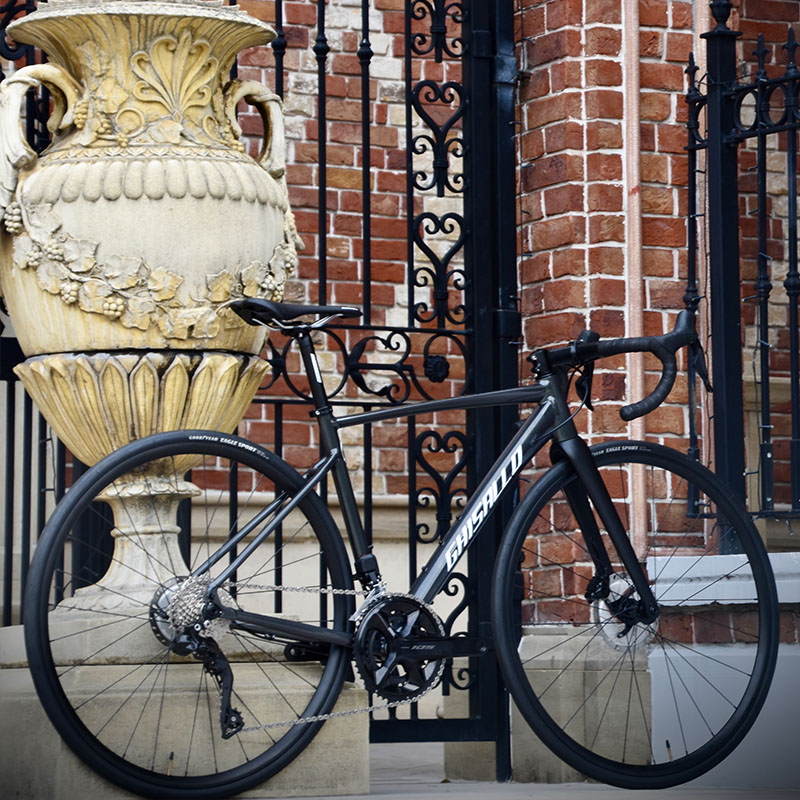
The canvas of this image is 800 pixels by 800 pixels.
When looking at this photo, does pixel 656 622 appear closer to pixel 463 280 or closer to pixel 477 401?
pixel 477 401

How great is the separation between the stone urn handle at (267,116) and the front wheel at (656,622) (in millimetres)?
1010

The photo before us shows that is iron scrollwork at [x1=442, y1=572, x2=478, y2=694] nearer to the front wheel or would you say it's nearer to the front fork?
the front wheel

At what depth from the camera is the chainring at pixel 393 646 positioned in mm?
3510

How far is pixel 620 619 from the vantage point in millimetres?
3734

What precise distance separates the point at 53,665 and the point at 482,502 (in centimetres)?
104

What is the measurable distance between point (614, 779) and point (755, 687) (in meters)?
0.46

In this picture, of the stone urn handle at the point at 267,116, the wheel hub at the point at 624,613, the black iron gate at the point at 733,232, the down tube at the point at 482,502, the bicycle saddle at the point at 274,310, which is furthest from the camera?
the black iron gate at the point at 733,232

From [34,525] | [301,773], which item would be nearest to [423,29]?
[34,525]

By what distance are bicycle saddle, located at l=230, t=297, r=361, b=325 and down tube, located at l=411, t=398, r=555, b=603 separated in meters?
0.52

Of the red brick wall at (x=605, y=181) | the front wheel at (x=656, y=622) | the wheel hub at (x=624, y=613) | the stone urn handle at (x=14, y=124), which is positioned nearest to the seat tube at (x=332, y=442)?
the front wheel at (x=656, y=622)

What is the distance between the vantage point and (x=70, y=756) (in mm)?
3297

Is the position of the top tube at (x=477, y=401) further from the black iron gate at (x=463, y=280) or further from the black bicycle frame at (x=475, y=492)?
the black iron gate at (x=463, y=280)

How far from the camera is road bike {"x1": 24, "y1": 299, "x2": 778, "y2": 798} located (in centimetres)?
331

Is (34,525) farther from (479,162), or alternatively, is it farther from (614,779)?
(614,779)
